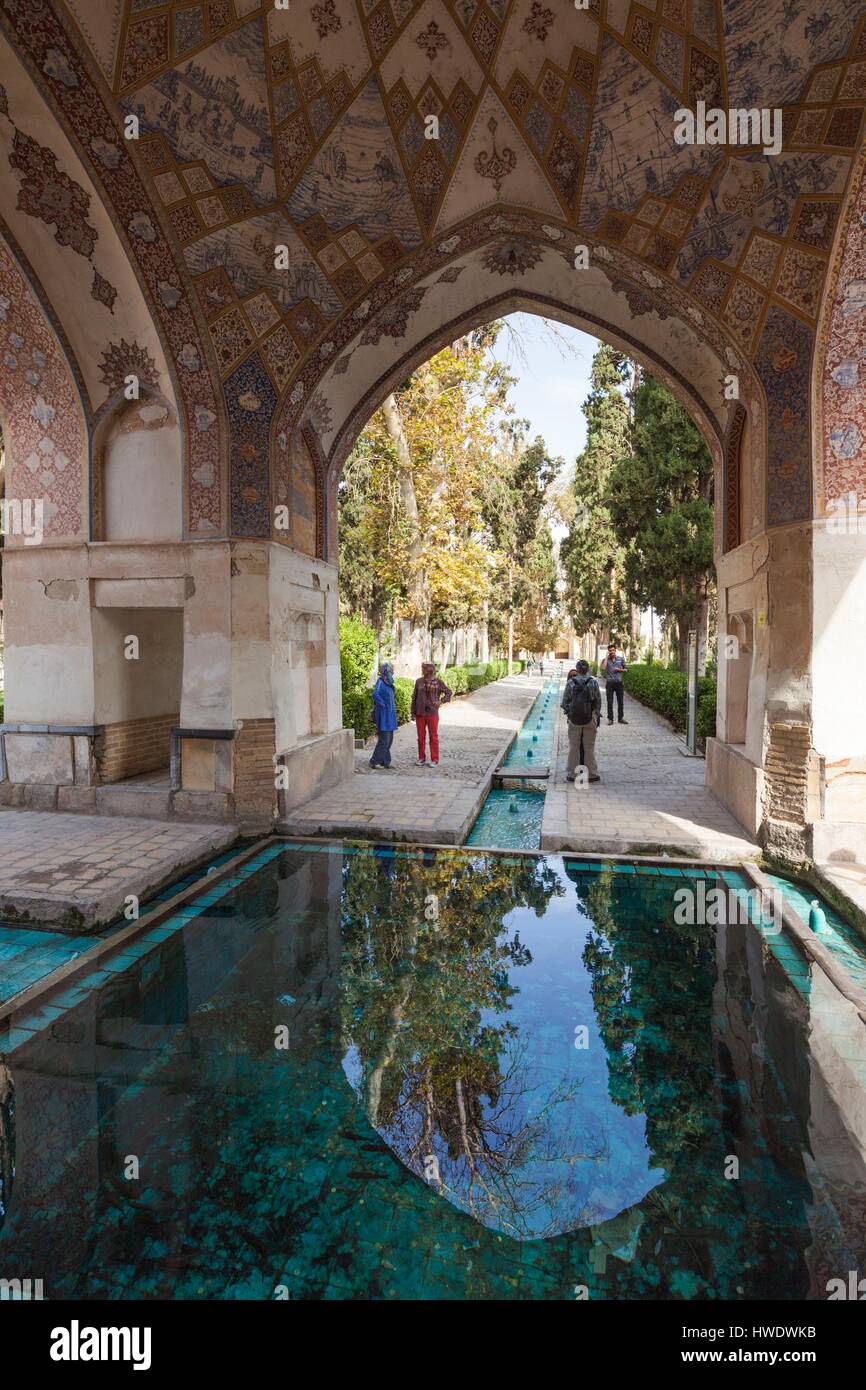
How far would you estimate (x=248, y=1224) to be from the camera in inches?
77.6

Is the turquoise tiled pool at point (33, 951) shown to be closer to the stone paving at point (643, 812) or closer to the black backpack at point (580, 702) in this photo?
the stone paving at point (643, 812)

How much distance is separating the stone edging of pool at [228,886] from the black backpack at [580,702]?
251 centimetres

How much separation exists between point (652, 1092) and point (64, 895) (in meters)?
3.44

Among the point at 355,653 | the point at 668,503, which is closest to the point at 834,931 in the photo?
the point at 355,653

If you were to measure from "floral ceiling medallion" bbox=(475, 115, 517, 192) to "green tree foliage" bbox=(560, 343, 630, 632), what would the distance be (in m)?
8.77

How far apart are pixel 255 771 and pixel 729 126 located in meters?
6.15

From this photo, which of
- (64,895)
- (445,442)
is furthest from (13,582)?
(445,442)

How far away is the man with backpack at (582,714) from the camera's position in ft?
25.2

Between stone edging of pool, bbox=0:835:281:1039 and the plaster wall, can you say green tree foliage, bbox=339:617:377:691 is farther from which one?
stone edging of pool, bbox=0:835:281:1039

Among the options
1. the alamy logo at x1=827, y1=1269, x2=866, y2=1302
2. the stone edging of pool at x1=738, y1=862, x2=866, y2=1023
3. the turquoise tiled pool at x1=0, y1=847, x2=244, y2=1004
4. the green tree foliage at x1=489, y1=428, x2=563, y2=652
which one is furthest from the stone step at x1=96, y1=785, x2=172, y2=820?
the green tree foliage at x1=489, y1=428, x2=563, y2=652

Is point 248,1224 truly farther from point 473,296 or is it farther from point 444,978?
point 473,296

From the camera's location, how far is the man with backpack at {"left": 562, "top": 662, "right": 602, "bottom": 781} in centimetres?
767

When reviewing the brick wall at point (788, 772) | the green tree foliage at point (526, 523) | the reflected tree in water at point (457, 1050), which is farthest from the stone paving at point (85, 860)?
the green tree foliage at point (526, 523)
